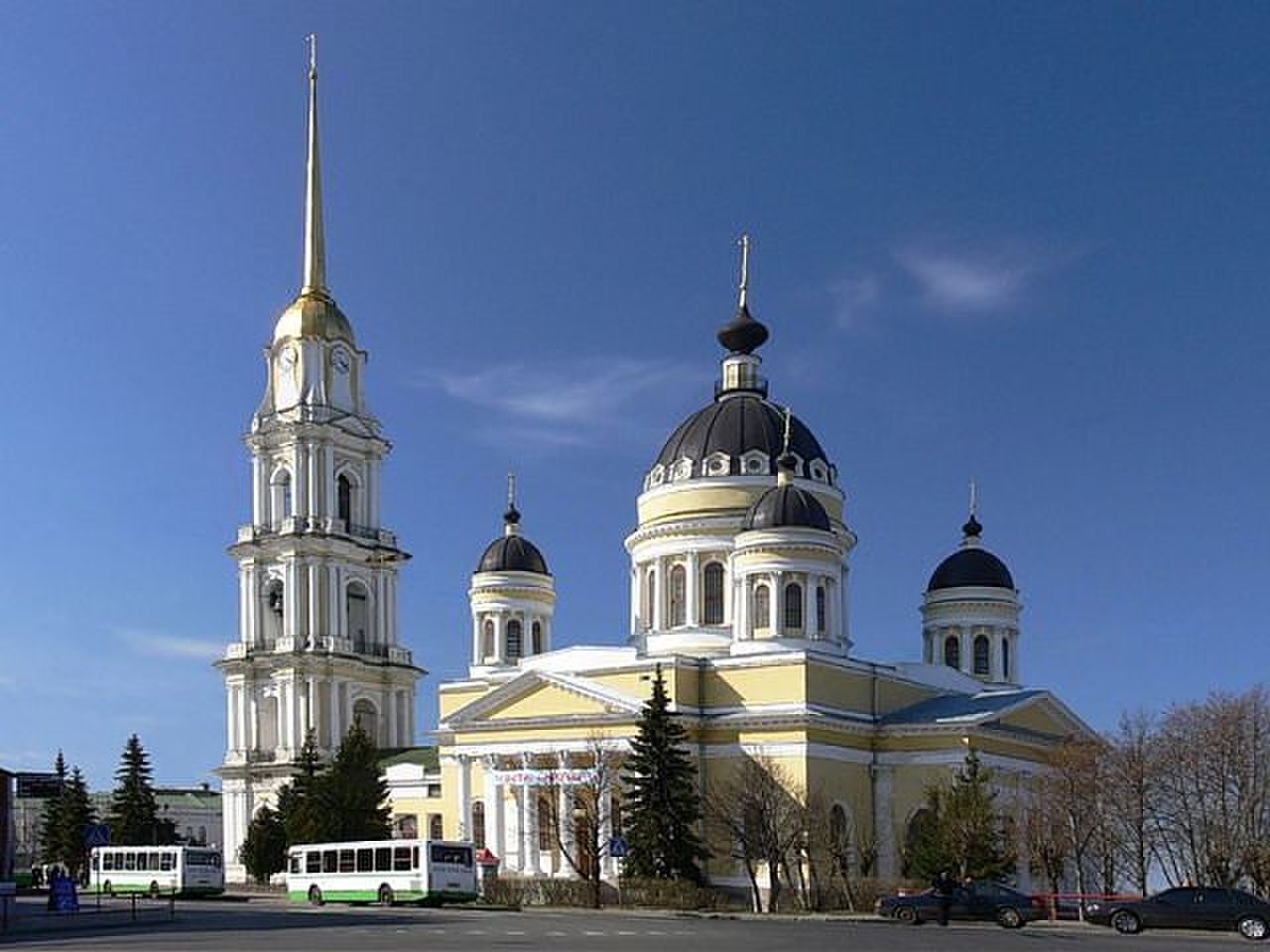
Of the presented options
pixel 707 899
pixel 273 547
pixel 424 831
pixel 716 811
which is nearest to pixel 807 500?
pixel 716 811

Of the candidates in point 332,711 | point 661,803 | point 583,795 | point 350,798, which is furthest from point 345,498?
point 661,803

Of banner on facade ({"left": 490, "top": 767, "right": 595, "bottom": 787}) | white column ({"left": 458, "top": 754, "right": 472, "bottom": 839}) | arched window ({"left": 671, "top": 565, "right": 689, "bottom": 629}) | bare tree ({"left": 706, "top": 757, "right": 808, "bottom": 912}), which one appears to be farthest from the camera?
arched window ({"left": 671, "top": 565, "right": 689, "bottom": 629})

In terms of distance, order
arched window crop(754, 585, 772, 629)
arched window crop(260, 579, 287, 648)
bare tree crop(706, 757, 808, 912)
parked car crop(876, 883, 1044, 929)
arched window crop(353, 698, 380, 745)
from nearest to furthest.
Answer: parked car crop(876, 883, 1044, 929)
bare tree crop(706, 757, 808, 912)
arched window crop(754, 585, 772, 629)
arched window crop(260, 579, 287, 648)
arched window crop(353, 698, 380, 745)

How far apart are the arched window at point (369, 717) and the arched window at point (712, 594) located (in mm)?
21687

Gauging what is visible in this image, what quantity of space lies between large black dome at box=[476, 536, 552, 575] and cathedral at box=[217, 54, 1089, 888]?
0.11m

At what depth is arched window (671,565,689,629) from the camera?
65875mm

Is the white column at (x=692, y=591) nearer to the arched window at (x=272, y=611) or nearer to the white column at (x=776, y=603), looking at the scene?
the white column at (x=776, y=603)

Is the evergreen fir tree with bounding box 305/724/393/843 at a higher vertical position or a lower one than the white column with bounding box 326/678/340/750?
lower

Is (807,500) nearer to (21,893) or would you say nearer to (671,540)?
(671,540)

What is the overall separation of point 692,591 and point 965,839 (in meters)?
17.6

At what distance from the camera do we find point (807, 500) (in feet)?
200

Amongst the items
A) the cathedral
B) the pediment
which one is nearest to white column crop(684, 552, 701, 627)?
the cathedral

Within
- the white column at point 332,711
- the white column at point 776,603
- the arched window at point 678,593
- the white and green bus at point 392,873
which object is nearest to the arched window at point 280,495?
the white column at point 332,711

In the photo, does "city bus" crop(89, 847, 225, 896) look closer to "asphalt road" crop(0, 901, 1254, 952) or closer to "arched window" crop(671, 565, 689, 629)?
"asphalt road" crop(0, 901, 1254, 952)
